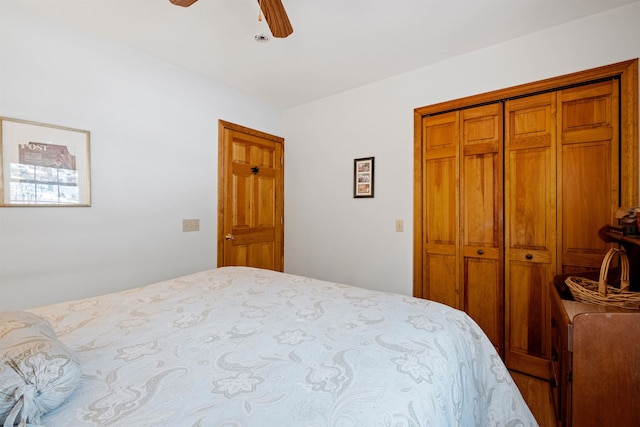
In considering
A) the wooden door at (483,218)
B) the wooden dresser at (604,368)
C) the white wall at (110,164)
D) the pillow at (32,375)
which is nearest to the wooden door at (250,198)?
the white wall at (110,164)

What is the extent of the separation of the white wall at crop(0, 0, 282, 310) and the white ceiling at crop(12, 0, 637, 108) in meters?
0.19

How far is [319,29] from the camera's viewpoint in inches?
80.1

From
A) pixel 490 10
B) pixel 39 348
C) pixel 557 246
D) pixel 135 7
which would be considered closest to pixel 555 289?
pixel 557 246

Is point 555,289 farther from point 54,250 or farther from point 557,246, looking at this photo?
point 54,250

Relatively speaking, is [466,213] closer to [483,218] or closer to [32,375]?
[483,218]

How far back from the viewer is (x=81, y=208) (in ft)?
6.73

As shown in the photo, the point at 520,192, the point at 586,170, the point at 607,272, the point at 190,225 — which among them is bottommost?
the point at 607,272

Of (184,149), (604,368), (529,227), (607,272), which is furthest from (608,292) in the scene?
(184,149)

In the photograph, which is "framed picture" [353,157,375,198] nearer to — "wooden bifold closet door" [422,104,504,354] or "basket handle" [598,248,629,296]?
"wooden bifold closet door" [422,104,504,354]

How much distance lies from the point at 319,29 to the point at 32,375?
2256 millimetres

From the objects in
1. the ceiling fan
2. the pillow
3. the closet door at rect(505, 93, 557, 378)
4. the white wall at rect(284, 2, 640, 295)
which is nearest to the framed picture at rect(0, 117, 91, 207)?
the ceiling fan

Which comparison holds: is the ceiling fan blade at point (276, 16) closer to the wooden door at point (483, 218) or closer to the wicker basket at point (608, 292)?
the wooden door at point (483, 218)

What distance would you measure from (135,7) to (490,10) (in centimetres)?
227

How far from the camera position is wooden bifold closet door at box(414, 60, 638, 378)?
6.22 ft
